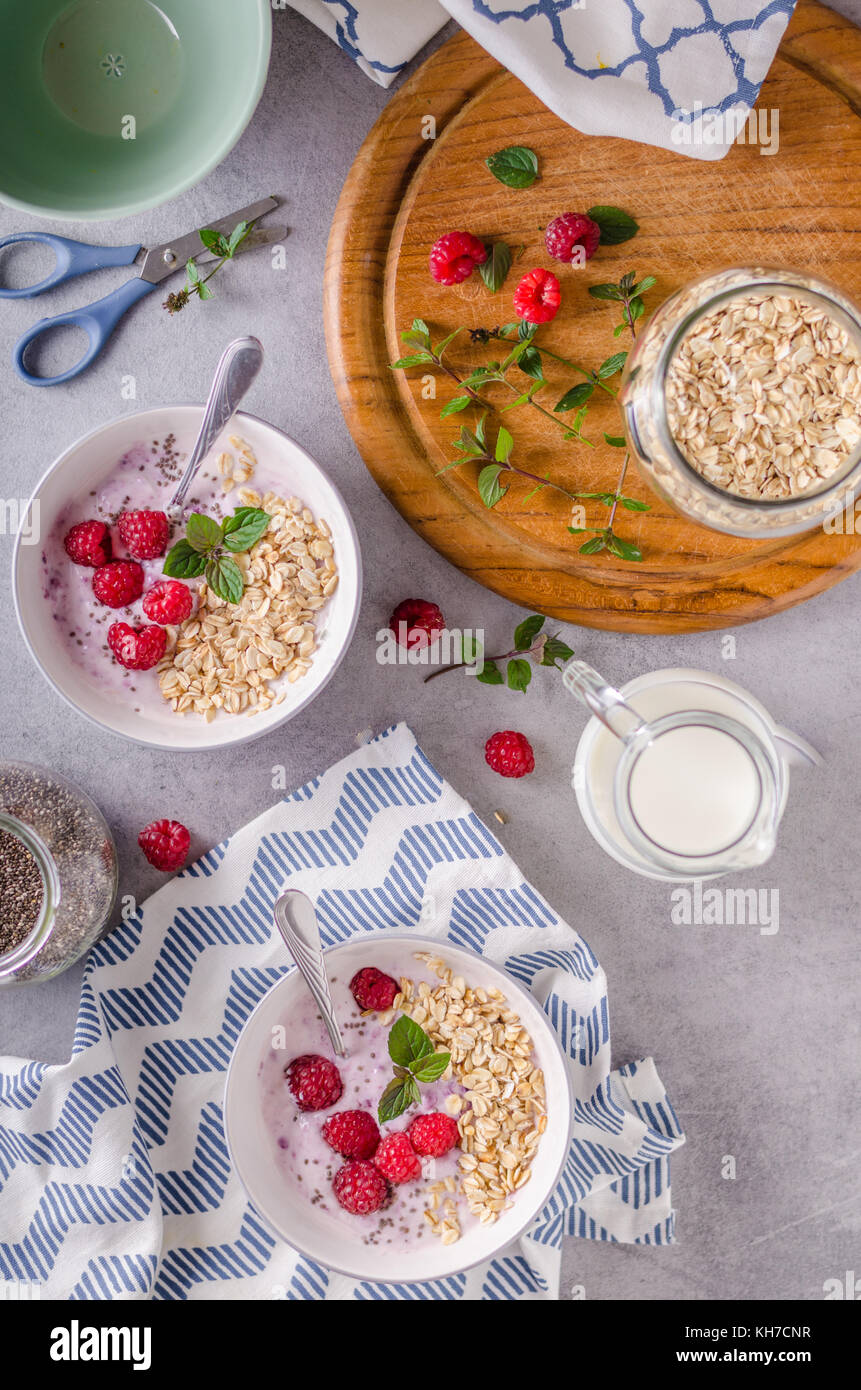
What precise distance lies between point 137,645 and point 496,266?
20.1 inches

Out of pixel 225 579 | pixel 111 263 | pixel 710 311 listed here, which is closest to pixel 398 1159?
pixel 225 579

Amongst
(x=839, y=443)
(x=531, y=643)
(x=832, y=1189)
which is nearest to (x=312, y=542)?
(x=531, y=643)

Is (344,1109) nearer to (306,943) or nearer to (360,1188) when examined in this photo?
(360,1188)

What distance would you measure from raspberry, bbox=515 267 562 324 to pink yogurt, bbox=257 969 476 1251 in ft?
2.25

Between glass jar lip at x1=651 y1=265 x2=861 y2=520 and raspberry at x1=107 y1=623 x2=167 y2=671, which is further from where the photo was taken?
raspberry at x1=107 y1=623 x2=167 y2=671

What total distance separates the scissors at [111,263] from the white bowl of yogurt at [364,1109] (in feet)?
2.30

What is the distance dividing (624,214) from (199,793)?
2.43 ft

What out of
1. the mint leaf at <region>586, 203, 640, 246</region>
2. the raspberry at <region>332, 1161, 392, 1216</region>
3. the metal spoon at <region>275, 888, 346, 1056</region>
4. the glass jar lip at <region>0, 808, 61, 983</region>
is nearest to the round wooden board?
the mint leaf at <region>586, 203, 640, 246</region>

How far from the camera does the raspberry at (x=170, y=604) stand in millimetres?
1050

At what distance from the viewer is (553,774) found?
3.84ft

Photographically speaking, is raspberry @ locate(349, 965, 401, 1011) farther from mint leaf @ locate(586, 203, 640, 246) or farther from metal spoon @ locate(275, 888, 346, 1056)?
mint leaf @ locate(586, 203, 640, 246)

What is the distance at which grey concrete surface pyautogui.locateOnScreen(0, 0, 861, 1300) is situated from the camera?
3.71 feet

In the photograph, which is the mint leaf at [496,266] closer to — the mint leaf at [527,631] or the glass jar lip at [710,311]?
the glass jar lip at [710,311]

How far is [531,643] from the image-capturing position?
44.9 inches
